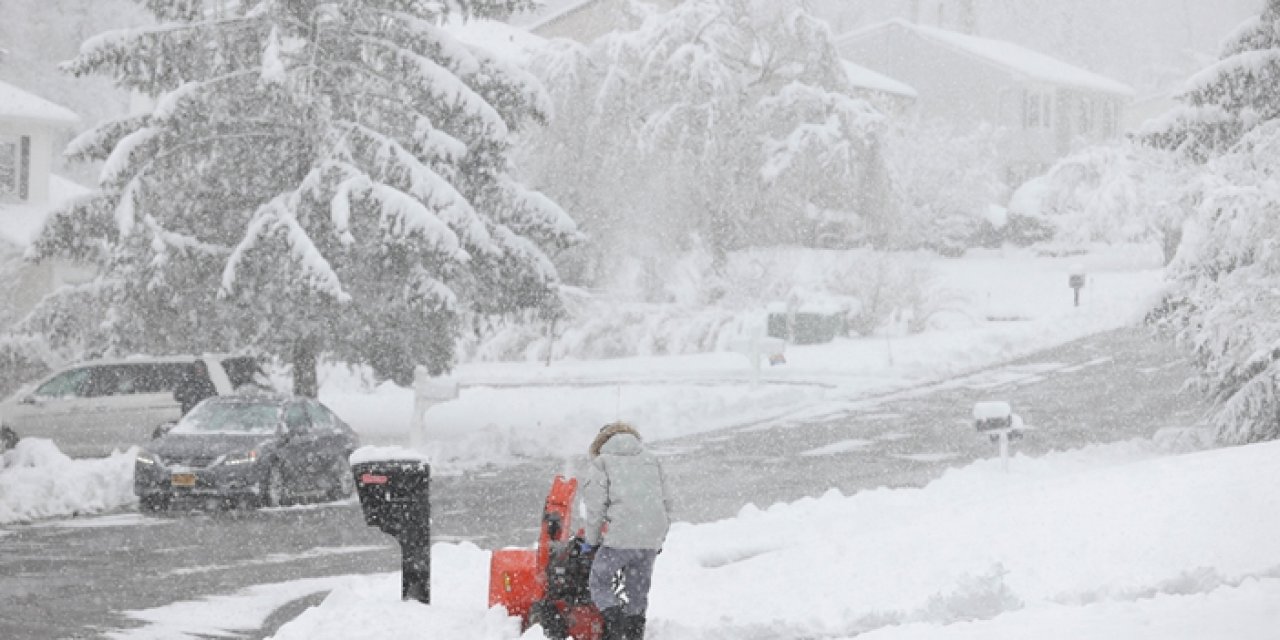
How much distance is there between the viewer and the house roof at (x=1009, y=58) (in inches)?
2756

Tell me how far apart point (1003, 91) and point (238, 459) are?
55693 mm

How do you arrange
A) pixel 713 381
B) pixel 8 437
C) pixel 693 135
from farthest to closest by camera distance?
pixel 693 135 < pixel 713 381 < pixel 8 437

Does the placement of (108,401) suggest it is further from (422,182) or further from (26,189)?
(26,189)

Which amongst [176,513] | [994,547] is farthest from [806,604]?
[176,513]

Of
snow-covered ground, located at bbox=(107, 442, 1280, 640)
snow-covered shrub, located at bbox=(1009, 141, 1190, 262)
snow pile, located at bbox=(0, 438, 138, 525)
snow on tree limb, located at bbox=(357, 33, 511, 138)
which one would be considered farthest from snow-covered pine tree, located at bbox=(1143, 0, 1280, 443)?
snow-covered shrub, located at bbox=(1009, 141, 1190, 262)

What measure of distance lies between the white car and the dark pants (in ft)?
52.5

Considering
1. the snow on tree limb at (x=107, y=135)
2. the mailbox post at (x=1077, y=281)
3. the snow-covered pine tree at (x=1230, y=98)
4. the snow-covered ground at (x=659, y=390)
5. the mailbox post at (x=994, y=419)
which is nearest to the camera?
the mailbox post at (x=994, y=419)

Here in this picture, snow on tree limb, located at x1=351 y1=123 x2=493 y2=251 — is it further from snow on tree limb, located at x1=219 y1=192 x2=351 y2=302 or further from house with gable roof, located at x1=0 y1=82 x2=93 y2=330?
house with gable roof, located at x1=0 y1=82 x2=93 y2=330

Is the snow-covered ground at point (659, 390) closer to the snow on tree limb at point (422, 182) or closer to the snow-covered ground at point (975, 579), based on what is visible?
the snow on tree limb at point (422, 182)

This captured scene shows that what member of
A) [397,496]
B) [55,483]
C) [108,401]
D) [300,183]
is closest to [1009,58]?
[300,183]

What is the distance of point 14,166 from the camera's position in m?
38.0

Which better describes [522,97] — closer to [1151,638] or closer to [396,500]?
[396,500]

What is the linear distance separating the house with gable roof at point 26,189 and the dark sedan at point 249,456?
1576cm

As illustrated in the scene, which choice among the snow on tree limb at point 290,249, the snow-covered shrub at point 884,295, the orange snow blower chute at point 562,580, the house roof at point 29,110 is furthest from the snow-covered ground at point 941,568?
the snow-covered shrub at point 884,295
